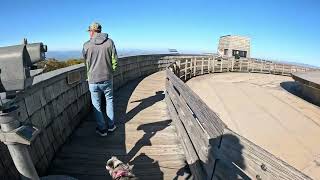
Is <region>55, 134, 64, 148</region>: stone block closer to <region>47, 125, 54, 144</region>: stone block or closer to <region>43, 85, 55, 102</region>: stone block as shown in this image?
<region>47, 125, 54, 144</region>: stone block

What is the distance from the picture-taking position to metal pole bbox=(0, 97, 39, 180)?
2.40 metres

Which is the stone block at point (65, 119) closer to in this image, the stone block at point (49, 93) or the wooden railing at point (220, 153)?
the stone block at point (49, 93)

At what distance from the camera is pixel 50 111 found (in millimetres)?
4930

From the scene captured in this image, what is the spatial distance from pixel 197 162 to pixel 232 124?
8.55 meters

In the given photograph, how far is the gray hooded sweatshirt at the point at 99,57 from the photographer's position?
573 cm

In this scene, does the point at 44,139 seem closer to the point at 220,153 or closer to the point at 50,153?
the point at 50,153

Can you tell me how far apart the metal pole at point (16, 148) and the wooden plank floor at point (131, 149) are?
1.80m

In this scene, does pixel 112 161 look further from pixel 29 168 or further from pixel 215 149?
pixel 215 149

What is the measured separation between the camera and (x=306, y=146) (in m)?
10.3

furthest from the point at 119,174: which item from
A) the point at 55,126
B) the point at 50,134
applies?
the point at 55,126

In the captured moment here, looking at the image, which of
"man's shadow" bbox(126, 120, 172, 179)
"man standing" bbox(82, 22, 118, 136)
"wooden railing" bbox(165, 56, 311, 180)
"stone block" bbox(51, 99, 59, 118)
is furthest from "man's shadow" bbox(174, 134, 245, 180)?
"man standing" bbox(82, 22, 118, 136)

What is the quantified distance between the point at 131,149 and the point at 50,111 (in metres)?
1.64

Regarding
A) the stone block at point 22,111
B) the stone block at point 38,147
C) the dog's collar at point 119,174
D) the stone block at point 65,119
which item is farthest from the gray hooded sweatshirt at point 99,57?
the dog's collar at point 119,174

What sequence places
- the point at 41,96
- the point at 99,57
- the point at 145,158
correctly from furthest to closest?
the point at 99,57 → the point at 145,158 → the point at 41,96
